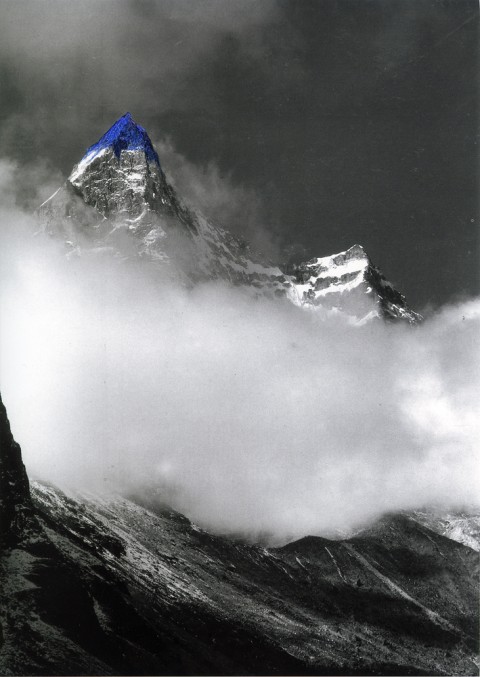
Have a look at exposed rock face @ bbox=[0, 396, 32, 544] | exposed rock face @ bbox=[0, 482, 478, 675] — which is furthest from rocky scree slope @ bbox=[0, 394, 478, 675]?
exposed rock face @ bbox=[0, 396, 32, 544]

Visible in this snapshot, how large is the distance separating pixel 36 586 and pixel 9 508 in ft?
98.7

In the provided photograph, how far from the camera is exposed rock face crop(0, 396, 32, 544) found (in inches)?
5659

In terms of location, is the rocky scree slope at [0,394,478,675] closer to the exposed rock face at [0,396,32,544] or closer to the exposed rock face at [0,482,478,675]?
the exposed rock face at [0,482,478,675]

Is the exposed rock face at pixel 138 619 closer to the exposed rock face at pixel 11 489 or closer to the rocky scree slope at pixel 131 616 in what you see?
the rocky scree slope at pixel 131 616

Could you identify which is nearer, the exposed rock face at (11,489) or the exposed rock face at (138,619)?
the exposed rock face at (138,619)

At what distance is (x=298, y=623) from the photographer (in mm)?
188000

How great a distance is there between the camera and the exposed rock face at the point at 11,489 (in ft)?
472

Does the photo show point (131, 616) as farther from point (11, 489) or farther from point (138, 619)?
point (11, 489)

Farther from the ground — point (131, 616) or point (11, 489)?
point (11, 489)

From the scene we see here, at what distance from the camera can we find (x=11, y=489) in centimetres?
15050

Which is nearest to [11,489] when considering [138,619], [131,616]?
[131,616]

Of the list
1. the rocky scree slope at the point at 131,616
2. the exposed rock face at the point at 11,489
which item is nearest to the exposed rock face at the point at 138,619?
the rocky scree slope at the point at 131,616

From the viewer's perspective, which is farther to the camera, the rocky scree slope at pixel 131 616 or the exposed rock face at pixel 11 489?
the exposed rock face at pixel 11 489

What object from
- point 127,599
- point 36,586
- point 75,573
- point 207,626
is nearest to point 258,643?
point 207,626
